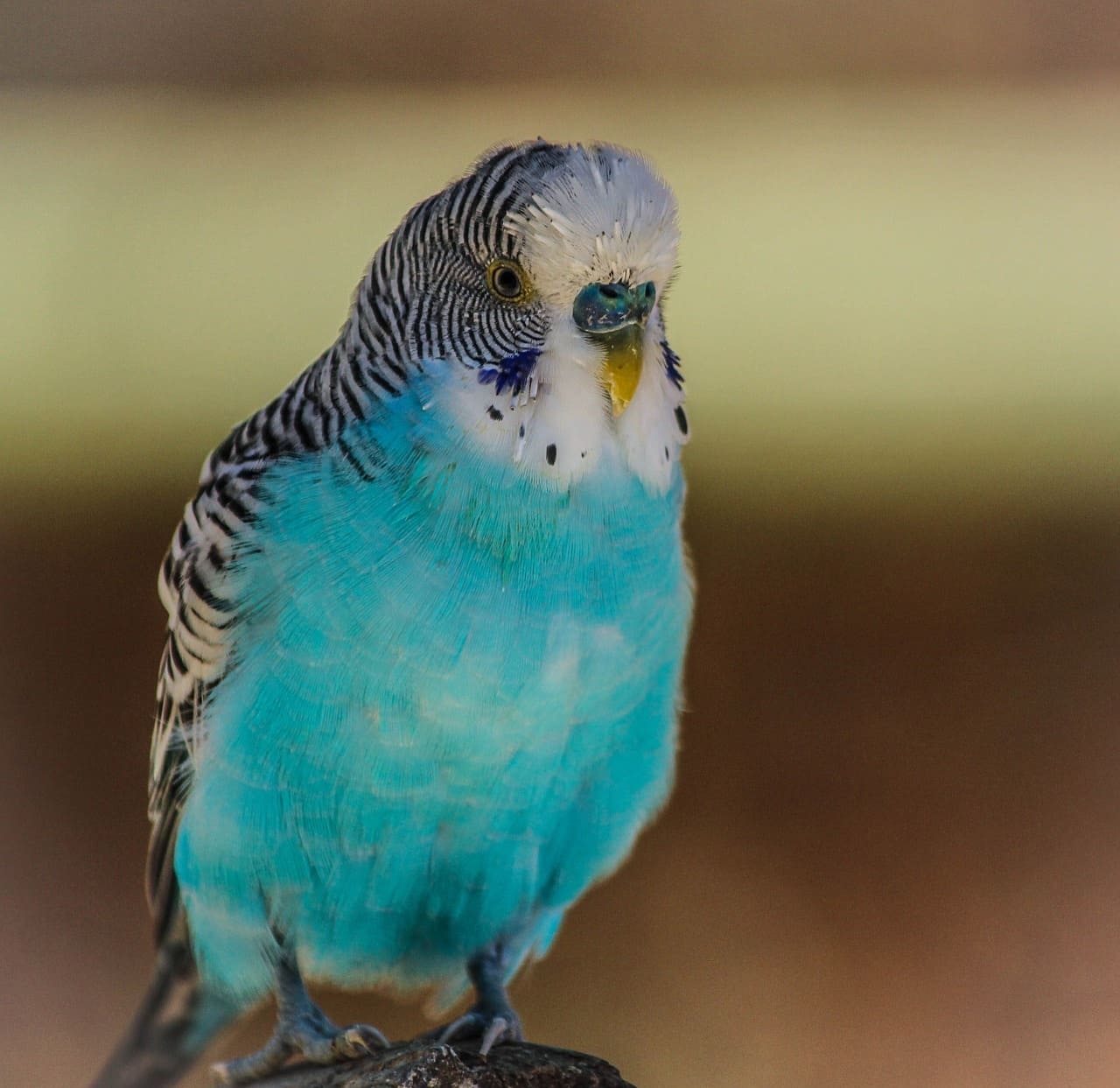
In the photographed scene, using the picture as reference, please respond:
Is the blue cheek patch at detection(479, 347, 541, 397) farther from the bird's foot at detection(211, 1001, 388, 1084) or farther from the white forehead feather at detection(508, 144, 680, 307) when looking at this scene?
the bird's foot at detection(211, 1001, 388, 1084)

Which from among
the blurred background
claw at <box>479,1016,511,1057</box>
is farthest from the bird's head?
the blurred background

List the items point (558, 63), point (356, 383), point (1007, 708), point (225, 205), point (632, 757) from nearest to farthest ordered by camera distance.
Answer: point (356, 383) → point (632, 757) → point (558, 63) → point (225, 205) → point (1007, 708)

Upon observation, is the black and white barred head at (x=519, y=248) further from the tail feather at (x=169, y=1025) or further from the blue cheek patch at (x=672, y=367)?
the tail feather at (x=169, y=1025)

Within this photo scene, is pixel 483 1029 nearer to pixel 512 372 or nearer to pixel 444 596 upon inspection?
pixel 444 596

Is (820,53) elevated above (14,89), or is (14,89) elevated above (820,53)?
(820,53)

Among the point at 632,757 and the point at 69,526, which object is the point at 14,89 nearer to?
the point at 69,526

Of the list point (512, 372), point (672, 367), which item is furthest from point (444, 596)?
point (672, 367)

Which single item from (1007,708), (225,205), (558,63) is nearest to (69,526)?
(225,205)
